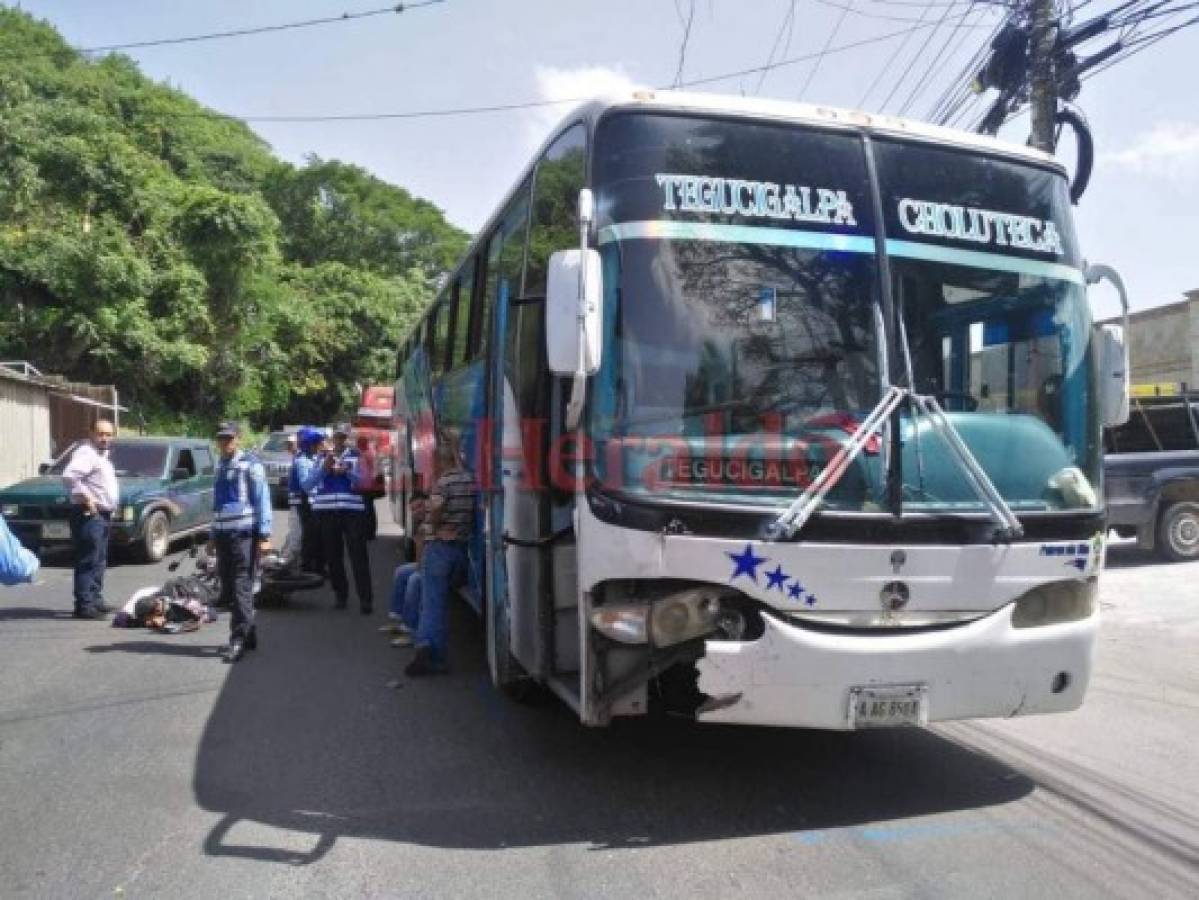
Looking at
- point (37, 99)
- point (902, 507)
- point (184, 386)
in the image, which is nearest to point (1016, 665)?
point (902, 507)

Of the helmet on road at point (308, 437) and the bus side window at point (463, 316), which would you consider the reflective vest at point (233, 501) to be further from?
the helmet on road at point (308, 437)

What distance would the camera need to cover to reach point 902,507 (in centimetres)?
419

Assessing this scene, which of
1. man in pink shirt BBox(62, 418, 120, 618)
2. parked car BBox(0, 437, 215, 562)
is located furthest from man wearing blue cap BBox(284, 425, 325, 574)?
parked car BBox(0, 437, 215, 562)

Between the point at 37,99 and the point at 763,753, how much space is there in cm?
3074

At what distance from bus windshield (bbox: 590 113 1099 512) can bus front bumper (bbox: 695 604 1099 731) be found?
0.55 m

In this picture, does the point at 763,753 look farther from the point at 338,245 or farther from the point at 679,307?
the point at 338,245

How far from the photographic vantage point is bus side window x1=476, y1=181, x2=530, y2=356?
5.66m

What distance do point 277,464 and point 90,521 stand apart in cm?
1085

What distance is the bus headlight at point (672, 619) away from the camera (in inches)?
162

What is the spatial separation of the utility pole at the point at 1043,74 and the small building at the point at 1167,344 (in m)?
15.1

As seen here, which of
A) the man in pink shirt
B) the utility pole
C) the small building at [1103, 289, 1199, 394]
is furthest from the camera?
the small building at [1103, 289, 1199, 394]

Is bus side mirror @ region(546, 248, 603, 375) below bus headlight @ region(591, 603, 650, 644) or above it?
above

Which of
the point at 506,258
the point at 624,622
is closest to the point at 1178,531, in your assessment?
the point at 506,258

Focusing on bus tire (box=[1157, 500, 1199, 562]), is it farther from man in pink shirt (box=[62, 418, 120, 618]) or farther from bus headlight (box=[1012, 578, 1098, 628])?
man in pink shirt (box=[62, 418, 120, 618])
